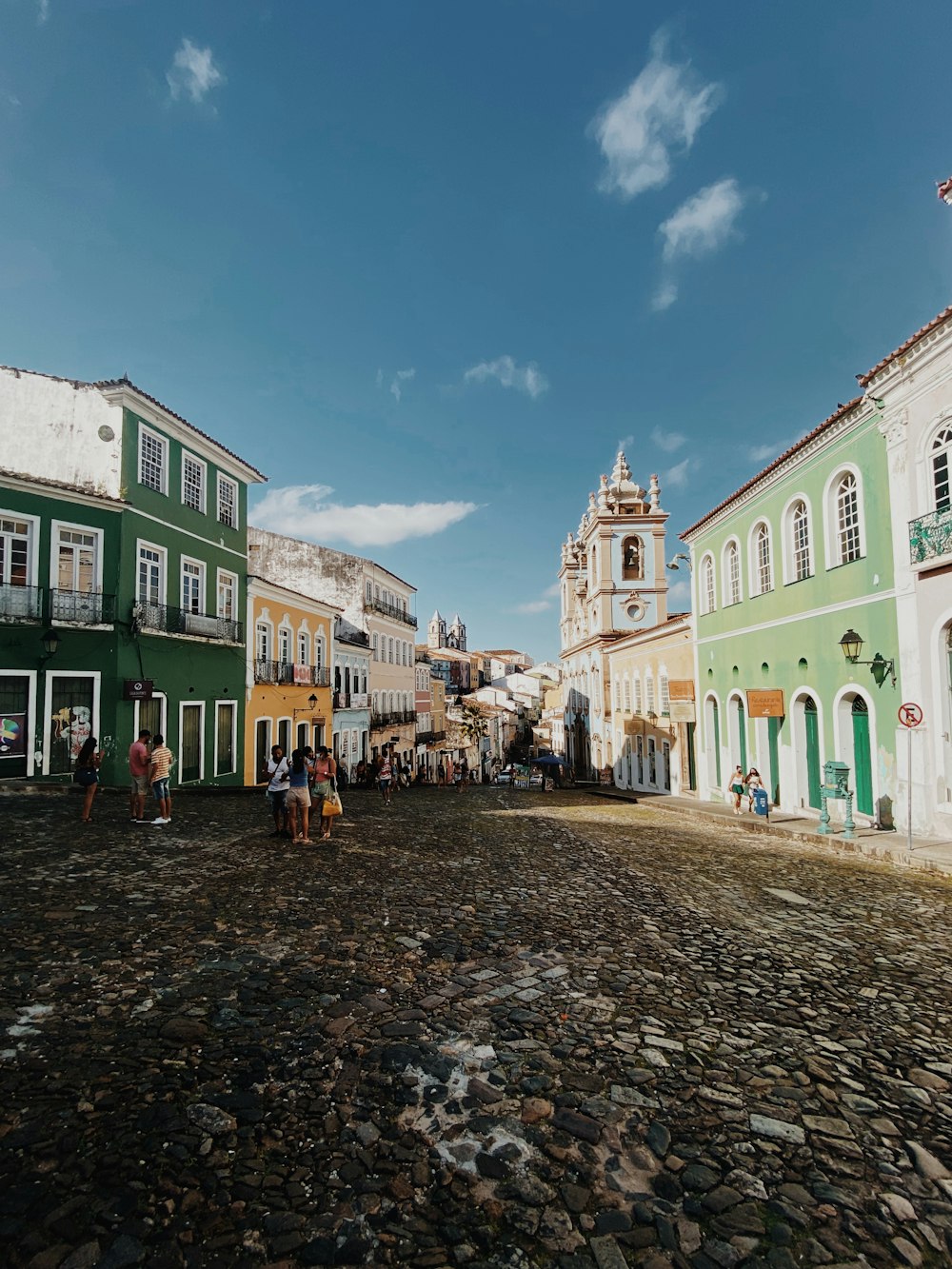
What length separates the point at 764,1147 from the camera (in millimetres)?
3268

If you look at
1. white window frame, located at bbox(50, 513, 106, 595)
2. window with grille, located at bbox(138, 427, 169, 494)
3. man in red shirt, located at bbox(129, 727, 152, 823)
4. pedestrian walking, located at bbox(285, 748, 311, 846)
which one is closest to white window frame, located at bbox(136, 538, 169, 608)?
white window frame, located at bbox(50, 513, 106, 595)

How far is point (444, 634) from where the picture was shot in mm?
128125

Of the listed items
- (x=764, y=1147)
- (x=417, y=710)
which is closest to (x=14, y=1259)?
(x=764, y=1147)

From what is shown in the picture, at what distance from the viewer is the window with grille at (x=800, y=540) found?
55.2 feet

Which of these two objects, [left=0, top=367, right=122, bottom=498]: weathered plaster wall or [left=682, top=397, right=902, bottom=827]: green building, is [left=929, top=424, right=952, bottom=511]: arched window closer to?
[left=682, top=397, right=902, bottom=827]: green building

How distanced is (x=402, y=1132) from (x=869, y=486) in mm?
14904

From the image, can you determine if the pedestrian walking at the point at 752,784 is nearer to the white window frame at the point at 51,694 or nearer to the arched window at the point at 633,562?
the white window frame at the point at 51,694

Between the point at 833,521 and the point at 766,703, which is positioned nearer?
the point at 833,521

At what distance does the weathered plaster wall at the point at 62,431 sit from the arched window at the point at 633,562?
34.4 metres

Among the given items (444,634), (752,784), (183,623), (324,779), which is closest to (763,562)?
(752,784)

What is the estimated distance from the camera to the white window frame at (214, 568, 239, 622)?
22.4m

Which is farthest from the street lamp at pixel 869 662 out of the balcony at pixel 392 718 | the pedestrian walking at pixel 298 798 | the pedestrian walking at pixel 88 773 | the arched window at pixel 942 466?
the balcony at pixel 392 718

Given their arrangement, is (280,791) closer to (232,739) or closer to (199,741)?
(199,741)

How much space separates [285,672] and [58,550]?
10.5 meters
